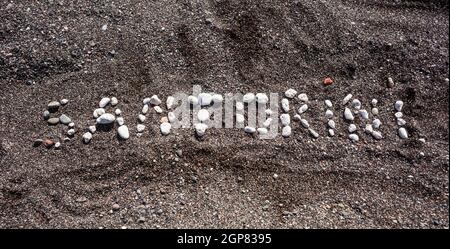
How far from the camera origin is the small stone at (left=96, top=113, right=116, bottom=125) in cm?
278

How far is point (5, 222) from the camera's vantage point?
258 cm

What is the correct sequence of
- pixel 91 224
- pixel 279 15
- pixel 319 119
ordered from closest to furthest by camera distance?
pixel 91 224 → pixel 319 119 → pixel 279 15

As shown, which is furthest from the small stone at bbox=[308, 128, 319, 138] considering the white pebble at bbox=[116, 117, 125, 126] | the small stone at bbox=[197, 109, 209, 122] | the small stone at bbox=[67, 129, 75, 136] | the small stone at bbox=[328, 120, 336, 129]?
the small stone at bbox=[67, 129, 75, 136]

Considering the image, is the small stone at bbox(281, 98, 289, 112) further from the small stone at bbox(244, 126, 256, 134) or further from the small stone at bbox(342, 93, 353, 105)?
the small stone at bbox(342, 93, 353, 105)

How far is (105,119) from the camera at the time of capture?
2.78 m

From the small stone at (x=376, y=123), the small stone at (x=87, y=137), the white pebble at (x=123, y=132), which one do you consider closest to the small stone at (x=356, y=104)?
the small stone at (x=376, y=123)

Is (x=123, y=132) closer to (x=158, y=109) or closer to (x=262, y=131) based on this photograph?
(x=158, y=109)

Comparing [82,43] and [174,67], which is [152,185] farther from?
[82,43]

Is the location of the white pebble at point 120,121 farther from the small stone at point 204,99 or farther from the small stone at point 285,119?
the small stone at point 285,119

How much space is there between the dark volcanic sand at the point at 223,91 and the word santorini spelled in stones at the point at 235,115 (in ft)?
0.15

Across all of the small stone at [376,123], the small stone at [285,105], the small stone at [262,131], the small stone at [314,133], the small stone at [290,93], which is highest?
the small stone at [290,93]

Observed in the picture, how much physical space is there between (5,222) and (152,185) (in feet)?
2.85

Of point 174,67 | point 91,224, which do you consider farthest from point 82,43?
point 91,224

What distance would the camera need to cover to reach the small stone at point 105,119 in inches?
109
